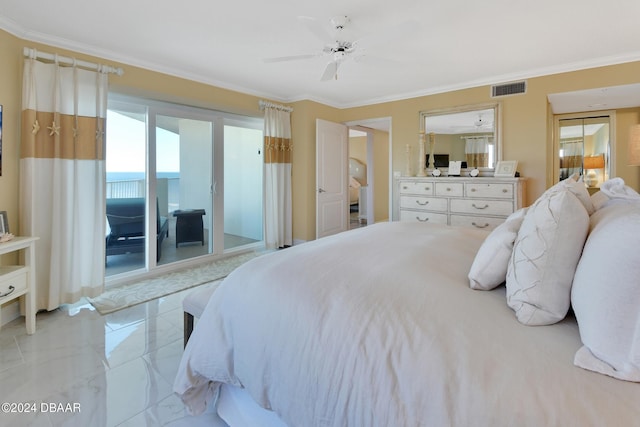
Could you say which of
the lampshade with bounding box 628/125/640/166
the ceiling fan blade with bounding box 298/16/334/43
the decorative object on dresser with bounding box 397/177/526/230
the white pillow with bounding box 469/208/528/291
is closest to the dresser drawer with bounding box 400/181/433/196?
the decorative object on dresser with bounding box 397/177/526/230

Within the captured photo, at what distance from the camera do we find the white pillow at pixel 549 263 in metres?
0.92

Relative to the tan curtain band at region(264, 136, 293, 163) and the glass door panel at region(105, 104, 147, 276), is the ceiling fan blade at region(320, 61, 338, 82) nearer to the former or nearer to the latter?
the tan curtain band at region(264, 136, 293, 163)

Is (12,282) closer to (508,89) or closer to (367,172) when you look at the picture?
(508,89)

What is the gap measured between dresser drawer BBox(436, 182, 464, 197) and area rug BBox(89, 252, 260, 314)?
2918mm

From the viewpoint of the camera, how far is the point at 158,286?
11.3 ft

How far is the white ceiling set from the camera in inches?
95.6

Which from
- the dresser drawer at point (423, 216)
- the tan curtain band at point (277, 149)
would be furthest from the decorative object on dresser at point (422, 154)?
the tan curtain band at point (277, 149)

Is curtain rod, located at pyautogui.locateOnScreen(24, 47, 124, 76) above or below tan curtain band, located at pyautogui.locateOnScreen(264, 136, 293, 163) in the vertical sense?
above

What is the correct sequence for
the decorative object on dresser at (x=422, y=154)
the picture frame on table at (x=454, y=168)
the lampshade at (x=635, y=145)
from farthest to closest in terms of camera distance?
the decorative object on dresser at (x=422, y=154) → the picture frame on table at (x=454, y=168) → the lampshade at (x=635, y=145)

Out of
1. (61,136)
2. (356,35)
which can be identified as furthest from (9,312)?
(356,35)

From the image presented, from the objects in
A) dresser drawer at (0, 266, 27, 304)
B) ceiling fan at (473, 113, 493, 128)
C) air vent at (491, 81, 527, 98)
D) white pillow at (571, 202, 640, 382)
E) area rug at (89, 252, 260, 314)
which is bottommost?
area rug at (89, 252, 260, 314)

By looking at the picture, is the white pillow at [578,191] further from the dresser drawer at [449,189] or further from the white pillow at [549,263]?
the dresser drawer at [449,189]

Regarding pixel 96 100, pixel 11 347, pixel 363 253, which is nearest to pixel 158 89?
pixel 96 100

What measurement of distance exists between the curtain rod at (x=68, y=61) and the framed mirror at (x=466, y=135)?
393 centimetres
